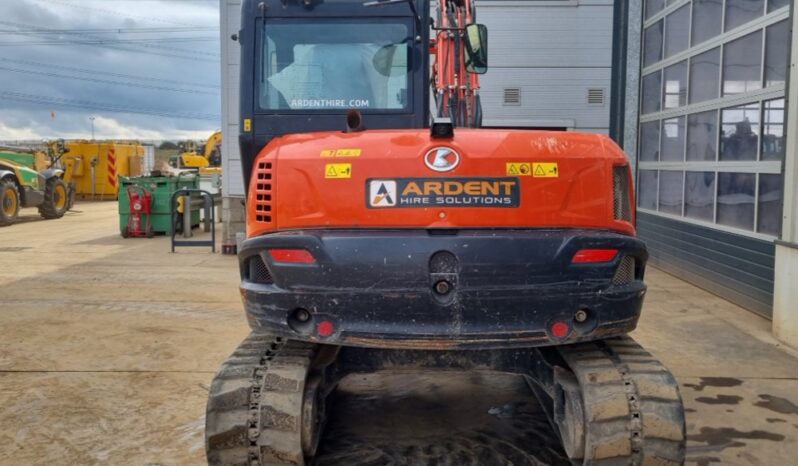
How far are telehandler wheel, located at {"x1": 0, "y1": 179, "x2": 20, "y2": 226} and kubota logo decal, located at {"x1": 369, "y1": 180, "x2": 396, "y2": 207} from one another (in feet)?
57.2

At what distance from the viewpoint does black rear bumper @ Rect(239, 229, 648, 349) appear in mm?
3600

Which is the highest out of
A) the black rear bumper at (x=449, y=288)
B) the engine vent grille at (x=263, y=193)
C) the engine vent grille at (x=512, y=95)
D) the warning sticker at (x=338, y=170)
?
the engine vent grille at (x=512, y=95)

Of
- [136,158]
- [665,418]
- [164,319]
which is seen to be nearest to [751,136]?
[665,418]

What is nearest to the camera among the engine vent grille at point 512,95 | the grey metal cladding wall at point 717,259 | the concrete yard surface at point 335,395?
the concrete yard surface at point 335,395

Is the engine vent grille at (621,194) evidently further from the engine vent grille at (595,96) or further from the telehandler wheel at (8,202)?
the telehandler wheel at (8,202)

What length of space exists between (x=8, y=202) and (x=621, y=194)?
60.5 ft

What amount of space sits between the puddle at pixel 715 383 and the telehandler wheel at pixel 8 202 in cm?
1725

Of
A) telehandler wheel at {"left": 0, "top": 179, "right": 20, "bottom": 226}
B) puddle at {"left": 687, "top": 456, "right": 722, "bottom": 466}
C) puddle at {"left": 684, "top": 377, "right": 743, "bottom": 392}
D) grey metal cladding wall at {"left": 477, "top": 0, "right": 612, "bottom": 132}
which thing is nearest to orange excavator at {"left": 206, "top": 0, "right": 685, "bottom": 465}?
puddle at {"left": 687, "top": 456, "right": 722, "bottom": 466}

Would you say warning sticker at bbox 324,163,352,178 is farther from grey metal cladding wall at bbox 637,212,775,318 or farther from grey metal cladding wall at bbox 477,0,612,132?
grey metal cladding wall at bbox 477,0,612,132

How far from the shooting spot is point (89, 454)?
4.56 m

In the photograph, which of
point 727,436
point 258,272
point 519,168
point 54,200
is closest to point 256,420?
point 258,272

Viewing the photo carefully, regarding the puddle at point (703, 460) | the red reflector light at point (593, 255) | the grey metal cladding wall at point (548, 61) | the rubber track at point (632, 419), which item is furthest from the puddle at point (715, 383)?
the grey metal cladding wall at point (548, 61)

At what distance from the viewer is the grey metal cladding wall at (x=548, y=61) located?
540 inches

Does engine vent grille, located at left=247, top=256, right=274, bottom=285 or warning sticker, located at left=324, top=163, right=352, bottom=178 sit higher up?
warning sticker, located at left=324, top=163, right=352, bottom=178
